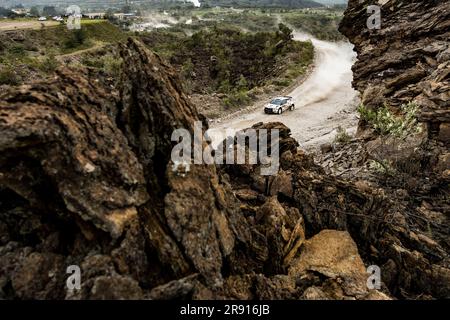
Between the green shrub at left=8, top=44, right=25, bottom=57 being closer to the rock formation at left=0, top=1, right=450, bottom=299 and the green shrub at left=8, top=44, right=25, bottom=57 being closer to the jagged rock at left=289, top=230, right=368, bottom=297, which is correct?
the rock formation at left=0, top=1, right=450, bottom=299

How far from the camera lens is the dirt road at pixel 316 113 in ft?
102

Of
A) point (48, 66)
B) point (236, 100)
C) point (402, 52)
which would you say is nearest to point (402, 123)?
point (402, 52)

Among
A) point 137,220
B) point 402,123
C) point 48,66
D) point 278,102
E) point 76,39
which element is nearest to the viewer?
point 137,220

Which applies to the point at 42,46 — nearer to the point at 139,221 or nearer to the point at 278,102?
the point at 278,102

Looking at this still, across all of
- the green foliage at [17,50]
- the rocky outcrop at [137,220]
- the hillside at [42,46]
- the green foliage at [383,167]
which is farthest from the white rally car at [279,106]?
the green foliage at [17,50]

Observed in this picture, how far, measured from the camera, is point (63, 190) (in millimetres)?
6926

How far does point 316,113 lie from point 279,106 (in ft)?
12.4

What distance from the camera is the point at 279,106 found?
118ft

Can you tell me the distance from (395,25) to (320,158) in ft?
30.2

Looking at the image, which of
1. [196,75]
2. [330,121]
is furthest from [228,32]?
[330,121]

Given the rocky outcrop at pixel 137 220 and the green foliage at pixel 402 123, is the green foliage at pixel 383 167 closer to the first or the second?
the green foliage at pixel 402 123

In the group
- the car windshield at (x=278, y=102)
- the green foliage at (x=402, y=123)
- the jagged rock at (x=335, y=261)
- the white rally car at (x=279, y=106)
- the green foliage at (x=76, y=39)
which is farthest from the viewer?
the green foliage at (x=76, y=39)

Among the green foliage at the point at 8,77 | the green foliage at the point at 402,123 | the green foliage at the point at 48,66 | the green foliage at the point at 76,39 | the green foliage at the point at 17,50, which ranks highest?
the green foliage at the point at 76,39

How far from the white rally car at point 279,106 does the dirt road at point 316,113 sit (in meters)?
0.53
